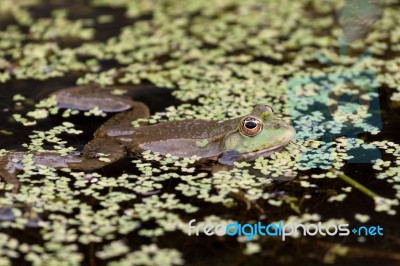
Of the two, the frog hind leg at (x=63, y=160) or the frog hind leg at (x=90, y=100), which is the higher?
the frog hind leg at (x=90, y=100)

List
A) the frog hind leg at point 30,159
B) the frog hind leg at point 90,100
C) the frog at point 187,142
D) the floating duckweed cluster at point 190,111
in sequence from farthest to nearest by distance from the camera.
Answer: the frog hind leg at point 90,100 → the frog at point 187,142 → the frog hind leg at point 30,159 → the floating duckweed cluster at point 190,111

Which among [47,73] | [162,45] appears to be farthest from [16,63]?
[162,45]

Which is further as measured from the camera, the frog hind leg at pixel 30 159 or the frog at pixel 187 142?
the frog at pixel 187 142

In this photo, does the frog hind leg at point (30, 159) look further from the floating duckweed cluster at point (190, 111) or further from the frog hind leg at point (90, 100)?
the frog hind leg at point (90, 100)

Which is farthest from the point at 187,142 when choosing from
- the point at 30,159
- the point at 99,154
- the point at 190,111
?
the point at 30,159

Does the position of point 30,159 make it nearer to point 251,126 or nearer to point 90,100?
point 90,100

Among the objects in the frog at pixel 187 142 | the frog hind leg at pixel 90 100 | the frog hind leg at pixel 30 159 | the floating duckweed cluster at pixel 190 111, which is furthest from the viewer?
the frog hind leg at pixel 90 100

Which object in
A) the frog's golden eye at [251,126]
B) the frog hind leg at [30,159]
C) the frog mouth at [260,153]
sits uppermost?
the frog's golden eye at [251,126]

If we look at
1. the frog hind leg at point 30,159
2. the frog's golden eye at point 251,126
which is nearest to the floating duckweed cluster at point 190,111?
the frog hind leg at point 30,159
